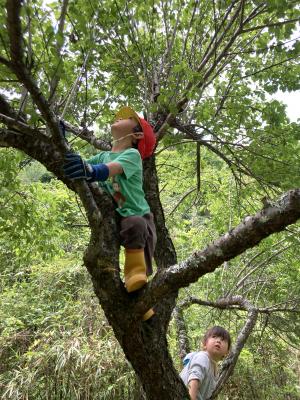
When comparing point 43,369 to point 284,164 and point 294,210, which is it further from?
point 294,210

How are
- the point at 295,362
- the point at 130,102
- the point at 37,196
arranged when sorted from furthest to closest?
the point at 295,362, the point at 37,196, the point at 130,102

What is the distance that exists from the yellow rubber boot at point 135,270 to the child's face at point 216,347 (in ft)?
4.38

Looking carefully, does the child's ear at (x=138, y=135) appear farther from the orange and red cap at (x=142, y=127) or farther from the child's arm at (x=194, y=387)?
the child's arm at (x=194, y=387)

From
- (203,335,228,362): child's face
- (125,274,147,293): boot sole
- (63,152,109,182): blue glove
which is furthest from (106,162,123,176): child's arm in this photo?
(203,335,228,362): child's face

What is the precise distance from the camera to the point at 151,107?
8.53ft

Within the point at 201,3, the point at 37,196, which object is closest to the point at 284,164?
the point at 201,3

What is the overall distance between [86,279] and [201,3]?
5455mm

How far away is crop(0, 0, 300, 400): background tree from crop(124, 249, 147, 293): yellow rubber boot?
0.17 ft

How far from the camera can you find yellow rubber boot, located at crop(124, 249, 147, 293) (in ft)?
6.10

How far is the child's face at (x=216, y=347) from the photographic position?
2.92m

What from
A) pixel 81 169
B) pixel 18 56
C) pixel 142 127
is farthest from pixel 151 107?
pixel 18 56

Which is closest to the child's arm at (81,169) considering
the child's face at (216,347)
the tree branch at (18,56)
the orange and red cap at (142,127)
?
the tree branch at (18,56)

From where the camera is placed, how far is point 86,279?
7.38 metres

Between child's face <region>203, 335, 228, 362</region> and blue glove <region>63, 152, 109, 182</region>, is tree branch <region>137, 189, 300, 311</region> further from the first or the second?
child's face <region>203, 335, 228, 362</region>
